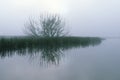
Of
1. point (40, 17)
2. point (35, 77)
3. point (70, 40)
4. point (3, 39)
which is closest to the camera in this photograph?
point (35, 77)

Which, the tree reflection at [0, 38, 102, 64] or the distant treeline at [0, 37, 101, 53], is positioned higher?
the distant treeline at [0, 37, 101, 53]

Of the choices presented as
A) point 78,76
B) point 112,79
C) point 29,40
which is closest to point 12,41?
point 29,40

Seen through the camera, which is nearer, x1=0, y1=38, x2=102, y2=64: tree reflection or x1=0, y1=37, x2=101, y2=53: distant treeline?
x1=0, y1=38, x2=102, y2=64: tree reflection

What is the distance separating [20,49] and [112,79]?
10.2 metres

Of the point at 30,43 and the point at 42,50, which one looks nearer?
the point at 42,50

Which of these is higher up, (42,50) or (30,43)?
(30,43)

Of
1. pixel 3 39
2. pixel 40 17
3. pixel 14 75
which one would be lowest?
pixel 14 75

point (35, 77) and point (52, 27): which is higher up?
point (52, 27)

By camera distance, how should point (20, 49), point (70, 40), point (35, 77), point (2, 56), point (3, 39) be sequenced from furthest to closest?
1. point (70, 40)
2. point (20, 49)
3. point (3, 39)
4. point (2, 56)
5. point (35, 77)

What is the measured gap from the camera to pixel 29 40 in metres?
18.5

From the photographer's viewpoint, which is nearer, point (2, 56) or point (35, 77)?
point (35, 77)

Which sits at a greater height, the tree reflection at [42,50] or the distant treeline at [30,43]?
the distant treeline at [30,43]

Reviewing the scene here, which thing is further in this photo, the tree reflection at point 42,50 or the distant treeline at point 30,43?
the distant treeline at point 30,43

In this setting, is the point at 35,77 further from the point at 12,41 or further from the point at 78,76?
the point at 12,41
